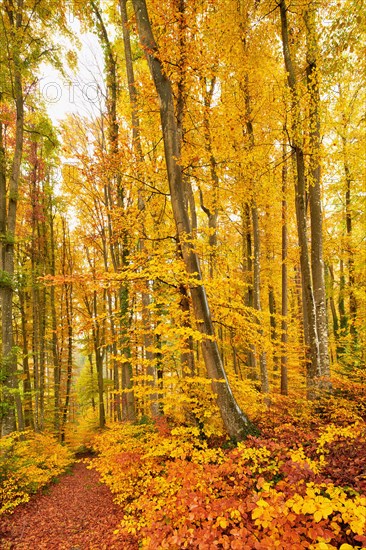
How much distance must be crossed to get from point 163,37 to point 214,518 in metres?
7.80

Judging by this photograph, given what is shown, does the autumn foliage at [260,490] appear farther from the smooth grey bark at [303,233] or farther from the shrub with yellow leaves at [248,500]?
the smooth grey bark at [303,233]

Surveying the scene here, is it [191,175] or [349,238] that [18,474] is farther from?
[349,238]

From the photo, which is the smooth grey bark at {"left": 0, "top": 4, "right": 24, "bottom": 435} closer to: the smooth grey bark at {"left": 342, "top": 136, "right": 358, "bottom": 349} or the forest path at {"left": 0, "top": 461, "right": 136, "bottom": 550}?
the forest path at {"left": 0, "top": 461, "right": 136, "bottom": 550}

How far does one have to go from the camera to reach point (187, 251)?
5.31 metres

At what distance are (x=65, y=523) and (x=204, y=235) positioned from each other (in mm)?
7372

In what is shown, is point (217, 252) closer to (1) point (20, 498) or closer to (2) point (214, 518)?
(2) point (214, 518)

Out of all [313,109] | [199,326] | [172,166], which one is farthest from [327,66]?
[199,326]

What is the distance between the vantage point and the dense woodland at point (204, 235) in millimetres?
3705

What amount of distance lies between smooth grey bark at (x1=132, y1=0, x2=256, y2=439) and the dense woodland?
3 cm

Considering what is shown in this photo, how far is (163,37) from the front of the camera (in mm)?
5293

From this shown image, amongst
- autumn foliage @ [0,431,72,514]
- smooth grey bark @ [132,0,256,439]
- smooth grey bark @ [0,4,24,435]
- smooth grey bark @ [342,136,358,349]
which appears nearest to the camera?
smooth grey bark @ [132,0,256,439]

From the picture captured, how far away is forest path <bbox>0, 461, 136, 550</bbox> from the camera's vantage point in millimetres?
4867

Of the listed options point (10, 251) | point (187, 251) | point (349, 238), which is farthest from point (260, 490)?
point (349, 238)

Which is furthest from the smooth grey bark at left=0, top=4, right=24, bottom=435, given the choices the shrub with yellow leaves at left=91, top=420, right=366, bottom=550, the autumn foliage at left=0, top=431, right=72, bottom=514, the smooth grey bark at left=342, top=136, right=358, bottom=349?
the smooth grey bark at left=342, top=136, right=358, bottom=349
